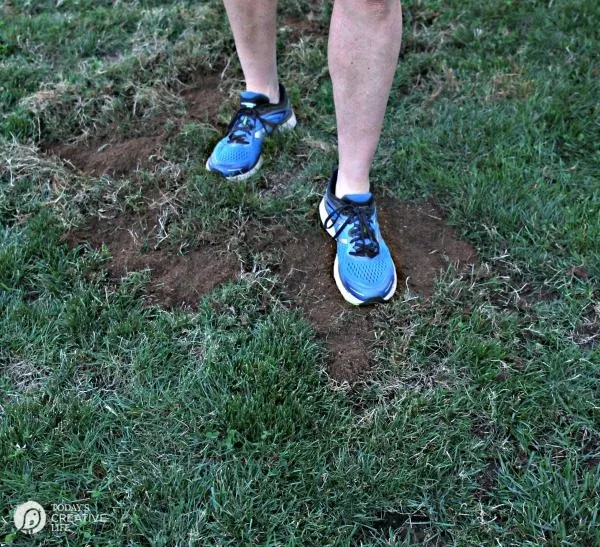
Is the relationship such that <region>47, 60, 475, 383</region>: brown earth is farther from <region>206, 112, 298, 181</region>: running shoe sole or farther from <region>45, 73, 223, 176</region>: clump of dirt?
<region>206, 112, 298, 181</region>: running shoe sole

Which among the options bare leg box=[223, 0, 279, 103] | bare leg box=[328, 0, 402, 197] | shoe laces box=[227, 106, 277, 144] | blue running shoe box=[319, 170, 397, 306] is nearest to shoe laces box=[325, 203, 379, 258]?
blue running shoe box=[319, 170, 397, 306]

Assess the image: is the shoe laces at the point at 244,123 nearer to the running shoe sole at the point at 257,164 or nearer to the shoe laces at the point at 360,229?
the running shoe sole at the point at 257,164

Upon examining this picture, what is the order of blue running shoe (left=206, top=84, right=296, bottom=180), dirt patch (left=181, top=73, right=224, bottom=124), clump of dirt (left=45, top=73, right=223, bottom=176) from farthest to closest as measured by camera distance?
dirt patch (left=181, top=73, right=224, bottom=124) → clump of dirt (left=45, top=73, right=223, bottom=176) → blue running shoe (left=206, top=84, right=296, bottom=180)

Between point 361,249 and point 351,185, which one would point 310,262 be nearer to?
point 361,249

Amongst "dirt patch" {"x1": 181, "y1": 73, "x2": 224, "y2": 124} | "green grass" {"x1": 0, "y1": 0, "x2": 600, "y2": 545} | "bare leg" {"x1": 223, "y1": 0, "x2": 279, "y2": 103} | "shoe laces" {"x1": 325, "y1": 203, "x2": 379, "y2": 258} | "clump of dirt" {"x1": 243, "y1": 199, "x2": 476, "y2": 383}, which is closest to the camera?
"green grass" {"x1": 0, "y1": 0, "x2": 600, "y2": 545}

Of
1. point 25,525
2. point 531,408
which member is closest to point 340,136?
point 531,408

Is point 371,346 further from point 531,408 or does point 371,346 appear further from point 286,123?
point 286,123

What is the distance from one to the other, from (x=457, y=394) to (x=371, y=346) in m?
0.31

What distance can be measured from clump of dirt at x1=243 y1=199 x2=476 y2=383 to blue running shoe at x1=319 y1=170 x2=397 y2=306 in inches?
1.9

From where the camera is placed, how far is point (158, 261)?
7.84 feet

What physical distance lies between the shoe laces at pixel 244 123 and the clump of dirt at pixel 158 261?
482 millimetres

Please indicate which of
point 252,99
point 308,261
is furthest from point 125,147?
point 308,261

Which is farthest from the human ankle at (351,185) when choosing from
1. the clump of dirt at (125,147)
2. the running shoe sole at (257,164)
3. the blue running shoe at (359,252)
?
the clump of dirt at (125,147)

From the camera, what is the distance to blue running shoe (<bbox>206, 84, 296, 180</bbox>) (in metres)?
2.63
